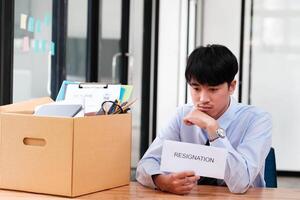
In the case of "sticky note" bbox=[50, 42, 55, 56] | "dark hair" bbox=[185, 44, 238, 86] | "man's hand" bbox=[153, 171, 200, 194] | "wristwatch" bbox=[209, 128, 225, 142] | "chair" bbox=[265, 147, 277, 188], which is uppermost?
"sticky note" bbox=[50, 42, 55, 56]

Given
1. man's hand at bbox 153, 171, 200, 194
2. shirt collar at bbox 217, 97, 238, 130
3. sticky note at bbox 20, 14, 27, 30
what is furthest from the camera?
sticky note at bbox 20, 14, 27, 30

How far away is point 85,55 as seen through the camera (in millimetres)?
3658

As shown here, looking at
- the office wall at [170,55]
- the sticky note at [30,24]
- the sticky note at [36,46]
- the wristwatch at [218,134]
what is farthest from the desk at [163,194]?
the office wall at [170,55]

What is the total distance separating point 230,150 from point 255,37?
12.8 feet

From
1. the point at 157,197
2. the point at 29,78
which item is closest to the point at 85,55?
the point at 29,78

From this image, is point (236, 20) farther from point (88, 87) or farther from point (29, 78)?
point (88, 87)

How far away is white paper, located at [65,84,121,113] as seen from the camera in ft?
5.14

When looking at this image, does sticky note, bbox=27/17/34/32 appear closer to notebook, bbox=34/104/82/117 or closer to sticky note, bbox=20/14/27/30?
sticky note, bbox=20/14/27/30

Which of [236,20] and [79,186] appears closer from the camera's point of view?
[79,186]

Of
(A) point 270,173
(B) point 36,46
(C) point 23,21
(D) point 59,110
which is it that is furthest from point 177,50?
(D) point 59,110

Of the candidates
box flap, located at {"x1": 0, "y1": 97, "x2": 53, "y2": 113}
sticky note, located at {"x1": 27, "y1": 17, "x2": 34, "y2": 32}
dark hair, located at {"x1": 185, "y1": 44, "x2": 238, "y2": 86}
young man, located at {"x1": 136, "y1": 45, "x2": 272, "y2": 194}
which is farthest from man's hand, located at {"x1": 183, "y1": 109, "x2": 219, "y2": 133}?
sticky note, located at {"x1": 27, "y1": 17, "x2": 34, "y2": 32}

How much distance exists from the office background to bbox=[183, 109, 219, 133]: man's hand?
1.93 m

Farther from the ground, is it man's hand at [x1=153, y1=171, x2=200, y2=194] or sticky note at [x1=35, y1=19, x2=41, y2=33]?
sticky note at [x1=35, y1=19, x2=41, y2=33]

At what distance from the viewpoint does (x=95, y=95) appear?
1589 millimetres
